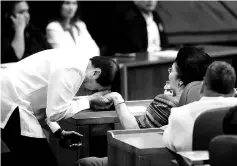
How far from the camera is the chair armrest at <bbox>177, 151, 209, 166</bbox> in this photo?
2.49 m

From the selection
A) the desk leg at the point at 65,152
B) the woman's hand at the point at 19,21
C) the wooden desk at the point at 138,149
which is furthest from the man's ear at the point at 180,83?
the woman's hand at the point at 19,21

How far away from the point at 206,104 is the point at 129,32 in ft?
14.9

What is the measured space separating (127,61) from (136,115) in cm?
259

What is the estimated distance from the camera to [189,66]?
3.31 m

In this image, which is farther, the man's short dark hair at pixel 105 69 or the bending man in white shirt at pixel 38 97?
the man's short dark hair at pixel 105 69

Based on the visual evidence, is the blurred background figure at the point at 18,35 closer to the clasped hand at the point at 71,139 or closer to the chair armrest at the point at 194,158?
the clasped hand at the point at 71,139

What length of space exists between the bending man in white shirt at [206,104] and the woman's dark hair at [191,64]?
1.72ft

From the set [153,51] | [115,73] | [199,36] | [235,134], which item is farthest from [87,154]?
[199,36]

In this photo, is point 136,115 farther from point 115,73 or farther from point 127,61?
point 127,61

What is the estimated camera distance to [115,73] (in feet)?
11.9

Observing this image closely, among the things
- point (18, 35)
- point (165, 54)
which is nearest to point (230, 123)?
point (165, 54)

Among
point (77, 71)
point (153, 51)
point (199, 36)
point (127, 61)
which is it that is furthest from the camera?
point (199, 36)

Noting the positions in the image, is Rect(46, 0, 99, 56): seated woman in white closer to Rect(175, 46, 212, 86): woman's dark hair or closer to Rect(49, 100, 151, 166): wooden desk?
Rect(49, 100, 151, 166): wooden desk

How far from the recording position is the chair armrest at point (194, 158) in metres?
2.49
